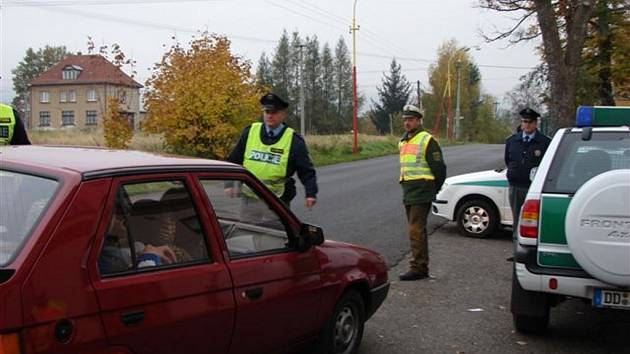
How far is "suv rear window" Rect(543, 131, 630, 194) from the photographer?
187 inches

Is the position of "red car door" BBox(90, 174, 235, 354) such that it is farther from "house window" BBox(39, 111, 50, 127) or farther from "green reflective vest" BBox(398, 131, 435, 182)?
"house window" BBox(39, 111, 50, 127)

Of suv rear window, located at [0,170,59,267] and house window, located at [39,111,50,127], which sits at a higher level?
house window, located at [39,111,50,127]

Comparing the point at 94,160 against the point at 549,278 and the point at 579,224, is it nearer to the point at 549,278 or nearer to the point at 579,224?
the point at 579,224

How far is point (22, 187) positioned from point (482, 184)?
7580 millimetres

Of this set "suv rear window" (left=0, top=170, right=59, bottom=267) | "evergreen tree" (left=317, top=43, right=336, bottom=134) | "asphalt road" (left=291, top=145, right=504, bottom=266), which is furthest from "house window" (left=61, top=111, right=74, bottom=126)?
"suv rear window" (left=0, top=170, right=59, bottom=267)

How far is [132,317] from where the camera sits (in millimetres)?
2877

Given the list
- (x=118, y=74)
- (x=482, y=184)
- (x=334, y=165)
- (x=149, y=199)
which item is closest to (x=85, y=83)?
(x=334, y=165)

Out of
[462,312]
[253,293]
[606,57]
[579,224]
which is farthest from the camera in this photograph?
[606,57]

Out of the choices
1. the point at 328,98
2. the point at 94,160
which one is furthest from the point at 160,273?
the point at 328,98

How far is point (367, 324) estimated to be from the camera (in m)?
5.48

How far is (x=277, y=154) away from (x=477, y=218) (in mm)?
5014

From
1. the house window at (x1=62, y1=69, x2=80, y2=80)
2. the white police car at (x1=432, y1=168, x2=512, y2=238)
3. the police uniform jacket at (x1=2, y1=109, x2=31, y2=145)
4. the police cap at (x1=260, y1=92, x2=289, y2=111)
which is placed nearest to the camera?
the police cap at (x1=260, y1=92, x2=289, y2=111)

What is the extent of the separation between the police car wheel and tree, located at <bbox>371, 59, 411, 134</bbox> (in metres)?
84.3

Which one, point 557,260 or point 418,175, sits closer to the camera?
point 557,260
